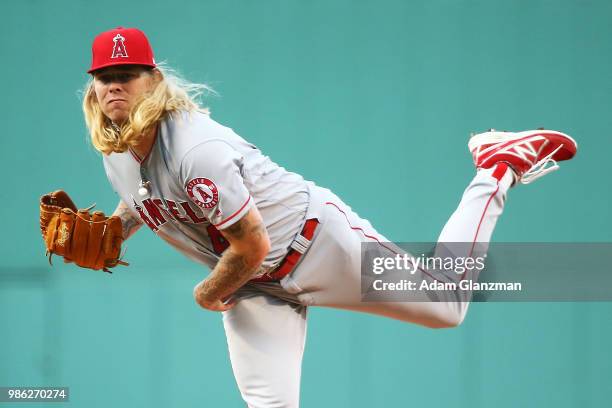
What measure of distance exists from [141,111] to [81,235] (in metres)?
0.47

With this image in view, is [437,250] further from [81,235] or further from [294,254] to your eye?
[81,235]

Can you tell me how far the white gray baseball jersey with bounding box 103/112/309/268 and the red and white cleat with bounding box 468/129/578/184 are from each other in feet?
1.76

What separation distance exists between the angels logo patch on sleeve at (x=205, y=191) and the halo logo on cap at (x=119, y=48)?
1.05ft

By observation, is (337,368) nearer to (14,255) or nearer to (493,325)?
(493,325)

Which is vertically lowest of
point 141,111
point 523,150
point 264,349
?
point 264,349

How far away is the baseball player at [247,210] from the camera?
6.29 feet

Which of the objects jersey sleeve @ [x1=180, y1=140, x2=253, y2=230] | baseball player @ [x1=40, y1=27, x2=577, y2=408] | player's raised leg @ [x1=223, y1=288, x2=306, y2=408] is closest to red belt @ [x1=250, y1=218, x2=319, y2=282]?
baseball player @ [x1=40, y1=27, x2=577, y2=408]

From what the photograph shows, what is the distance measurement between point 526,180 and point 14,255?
2.24 meters

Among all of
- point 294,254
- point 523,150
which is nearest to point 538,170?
point 523,150

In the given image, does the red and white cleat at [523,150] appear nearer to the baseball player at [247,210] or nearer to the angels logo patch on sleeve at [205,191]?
the baseball player at [247,210]

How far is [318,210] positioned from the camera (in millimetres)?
2209

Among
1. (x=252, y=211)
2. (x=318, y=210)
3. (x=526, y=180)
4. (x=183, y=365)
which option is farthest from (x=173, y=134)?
(x=183, y=365)

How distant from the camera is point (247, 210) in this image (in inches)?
75.0

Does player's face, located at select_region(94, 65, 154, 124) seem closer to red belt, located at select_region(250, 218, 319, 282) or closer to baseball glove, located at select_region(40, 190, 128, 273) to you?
baseball glove, located at select_region(40, 190, 128, 273)
